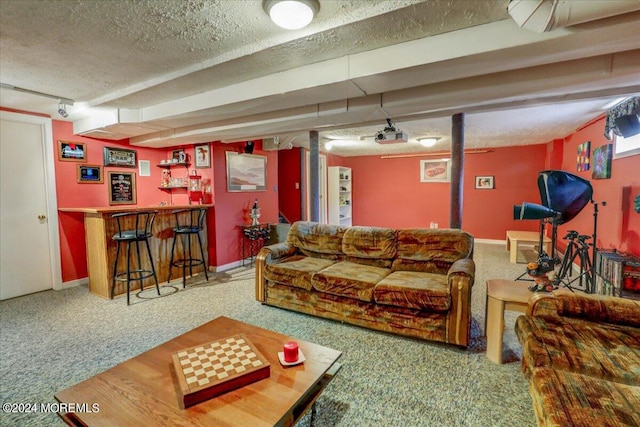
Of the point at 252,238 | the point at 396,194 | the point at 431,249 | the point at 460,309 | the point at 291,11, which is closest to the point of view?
the point at 291,11

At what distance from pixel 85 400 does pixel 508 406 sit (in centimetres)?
211

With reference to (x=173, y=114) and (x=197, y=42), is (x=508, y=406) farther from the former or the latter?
(x=173, y=114)

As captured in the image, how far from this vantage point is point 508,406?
1.69m

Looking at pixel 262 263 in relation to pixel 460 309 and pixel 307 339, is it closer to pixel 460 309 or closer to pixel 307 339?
pixel 307 339

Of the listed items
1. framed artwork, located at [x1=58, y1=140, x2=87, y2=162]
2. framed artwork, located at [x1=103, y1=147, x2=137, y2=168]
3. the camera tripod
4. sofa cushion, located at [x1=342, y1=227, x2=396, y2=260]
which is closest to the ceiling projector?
sofa cushion, located at [x1=342, y1=227, x2=396, y2=260]

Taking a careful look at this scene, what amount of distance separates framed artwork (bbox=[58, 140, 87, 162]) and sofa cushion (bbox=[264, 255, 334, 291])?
3.17 metres

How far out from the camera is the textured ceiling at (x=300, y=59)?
5.38 ft

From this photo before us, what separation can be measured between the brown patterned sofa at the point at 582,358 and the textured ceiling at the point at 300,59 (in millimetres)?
1526

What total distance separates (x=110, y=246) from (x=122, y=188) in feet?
4.57

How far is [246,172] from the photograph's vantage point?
199 inches

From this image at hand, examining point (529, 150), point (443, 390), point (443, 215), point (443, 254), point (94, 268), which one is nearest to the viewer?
point (443, 390)

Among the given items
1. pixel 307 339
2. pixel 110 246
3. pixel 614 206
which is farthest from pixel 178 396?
pixel 614 206

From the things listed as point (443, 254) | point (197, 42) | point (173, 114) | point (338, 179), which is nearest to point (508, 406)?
point (443, 254)

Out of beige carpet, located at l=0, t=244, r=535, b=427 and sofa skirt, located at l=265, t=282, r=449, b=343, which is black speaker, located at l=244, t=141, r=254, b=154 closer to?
beige carpet, located at l=0, t=244, r=535, b=427
